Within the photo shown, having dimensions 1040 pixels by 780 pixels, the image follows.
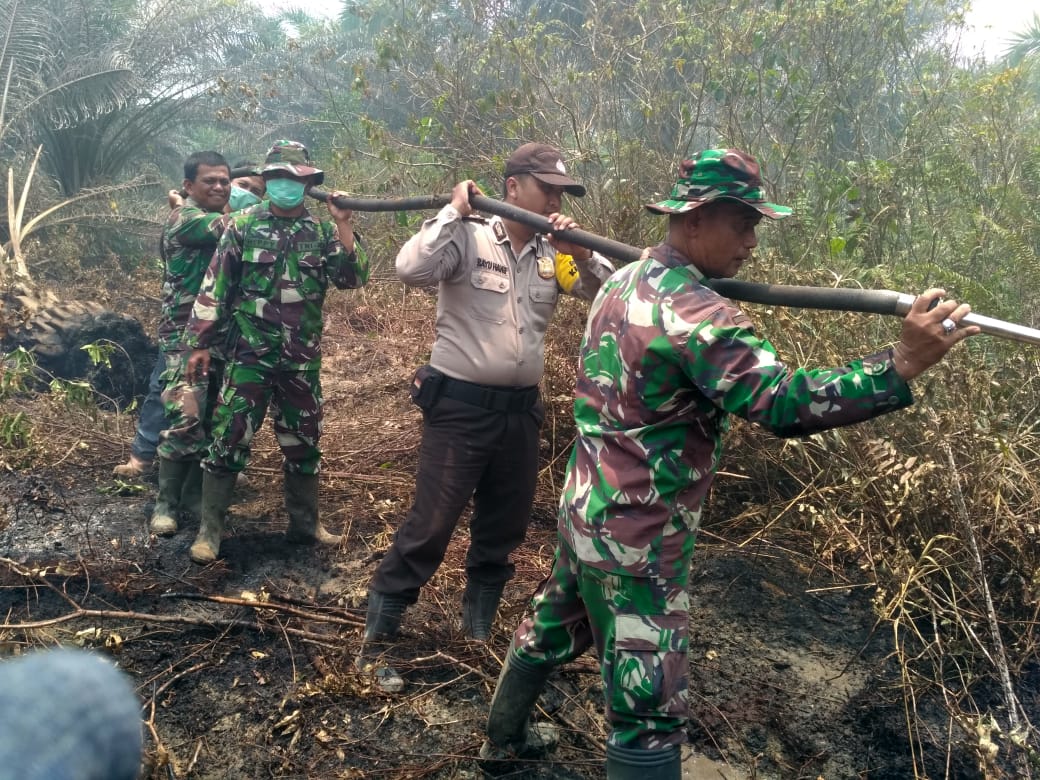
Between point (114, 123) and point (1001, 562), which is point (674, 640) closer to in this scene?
point (1001, 562)

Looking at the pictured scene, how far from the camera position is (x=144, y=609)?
3.52 meters

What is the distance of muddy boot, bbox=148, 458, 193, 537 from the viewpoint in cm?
429

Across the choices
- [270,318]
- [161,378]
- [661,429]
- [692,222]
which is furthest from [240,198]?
[661,429]

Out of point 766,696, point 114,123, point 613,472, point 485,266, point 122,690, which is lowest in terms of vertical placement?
point 766,696

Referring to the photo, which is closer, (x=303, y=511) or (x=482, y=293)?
(x=482, y=293)

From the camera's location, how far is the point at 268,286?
3.86 meters

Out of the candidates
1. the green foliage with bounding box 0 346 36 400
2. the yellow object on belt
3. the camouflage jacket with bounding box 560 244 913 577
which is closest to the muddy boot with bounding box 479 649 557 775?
the camouflage jacket with bounding box 560 244 913 577

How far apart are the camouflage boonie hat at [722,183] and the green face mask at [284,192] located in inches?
92.4

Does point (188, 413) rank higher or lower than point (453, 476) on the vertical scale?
lower

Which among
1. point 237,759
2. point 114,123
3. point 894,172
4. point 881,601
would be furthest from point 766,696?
point 114,123

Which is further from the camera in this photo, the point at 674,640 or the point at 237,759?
the point at 237,759

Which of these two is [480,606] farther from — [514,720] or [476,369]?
[476,369]

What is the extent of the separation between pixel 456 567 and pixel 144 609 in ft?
4.46

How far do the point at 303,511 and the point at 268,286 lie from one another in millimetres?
1135
